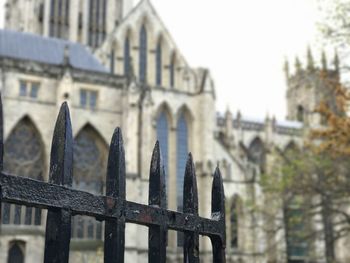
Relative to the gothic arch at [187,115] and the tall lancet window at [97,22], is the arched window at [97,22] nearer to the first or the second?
the tall lancet window at [97,22]

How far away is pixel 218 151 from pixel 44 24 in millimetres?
21019

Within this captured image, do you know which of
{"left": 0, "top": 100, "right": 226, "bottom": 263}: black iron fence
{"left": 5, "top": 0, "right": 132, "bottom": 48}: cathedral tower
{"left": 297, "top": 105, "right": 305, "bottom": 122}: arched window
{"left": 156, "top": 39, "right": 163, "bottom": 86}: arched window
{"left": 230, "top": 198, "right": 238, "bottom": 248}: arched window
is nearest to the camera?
{"left": 0, "top": 100, "right": 226, "bottom": 263}: black iron fence

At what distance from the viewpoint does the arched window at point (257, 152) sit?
4103 centimetres

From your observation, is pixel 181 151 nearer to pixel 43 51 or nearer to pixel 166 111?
pixel 166 111

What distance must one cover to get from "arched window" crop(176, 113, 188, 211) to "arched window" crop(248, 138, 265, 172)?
11.4 m

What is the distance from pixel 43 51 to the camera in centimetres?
2700

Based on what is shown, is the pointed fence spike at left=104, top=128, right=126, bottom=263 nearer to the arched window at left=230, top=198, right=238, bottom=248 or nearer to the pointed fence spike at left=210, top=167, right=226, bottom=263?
the pointed fence spike at left=210, top=167, right=226, bottom=263

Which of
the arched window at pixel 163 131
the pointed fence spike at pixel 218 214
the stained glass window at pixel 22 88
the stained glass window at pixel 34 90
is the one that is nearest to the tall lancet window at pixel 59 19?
the arched window at pixel 163 131

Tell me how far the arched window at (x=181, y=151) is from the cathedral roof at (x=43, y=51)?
5274mm

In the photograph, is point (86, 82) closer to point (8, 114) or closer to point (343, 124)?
point (8, 114)

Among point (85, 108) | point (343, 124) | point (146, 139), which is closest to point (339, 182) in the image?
point (343, 124)

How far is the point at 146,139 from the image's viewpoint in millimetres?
25531

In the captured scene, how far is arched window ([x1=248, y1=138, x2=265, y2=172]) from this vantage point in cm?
4103

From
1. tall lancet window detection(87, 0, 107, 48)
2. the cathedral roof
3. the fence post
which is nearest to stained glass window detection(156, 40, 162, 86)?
the cathedral roof
